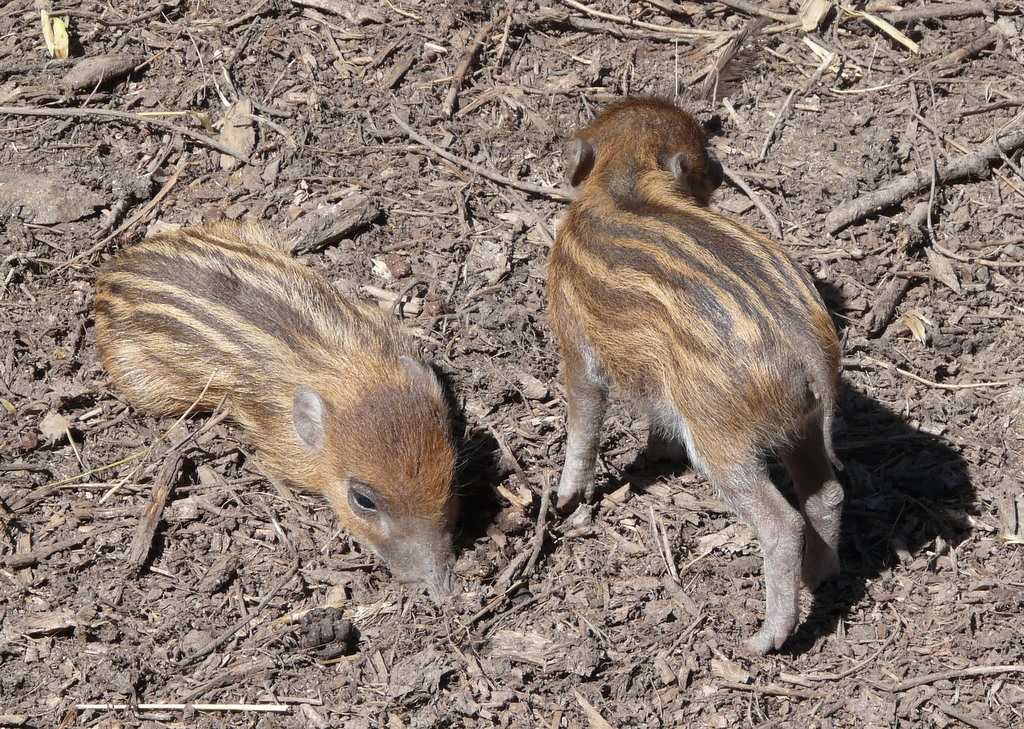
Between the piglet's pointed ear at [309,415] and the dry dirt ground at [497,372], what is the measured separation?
307 millimetres

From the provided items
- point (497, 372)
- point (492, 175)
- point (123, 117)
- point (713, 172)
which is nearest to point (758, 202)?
point (713, 172)

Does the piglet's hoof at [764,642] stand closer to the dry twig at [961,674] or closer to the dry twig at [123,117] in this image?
the dry twig at [961,674]

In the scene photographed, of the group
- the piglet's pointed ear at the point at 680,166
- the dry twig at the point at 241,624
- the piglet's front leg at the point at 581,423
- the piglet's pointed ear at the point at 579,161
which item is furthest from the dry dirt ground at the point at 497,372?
the piglet's pointed ear at the point at 680,166

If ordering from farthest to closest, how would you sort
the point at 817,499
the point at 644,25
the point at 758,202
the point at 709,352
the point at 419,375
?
the point at 644,25
the point at 758,202
the point at 419,375
the point at 817,499
the point at 709,352

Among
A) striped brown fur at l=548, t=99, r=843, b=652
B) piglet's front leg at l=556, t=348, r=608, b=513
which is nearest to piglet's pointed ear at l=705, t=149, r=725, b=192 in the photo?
striped brown fur at l=548, t=99, r=843, b=652

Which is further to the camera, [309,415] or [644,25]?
[644,25]

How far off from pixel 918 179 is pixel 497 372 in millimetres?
2749

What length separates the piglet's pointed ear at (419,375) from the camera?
481cm

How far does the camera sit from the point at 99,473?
4.87 metres

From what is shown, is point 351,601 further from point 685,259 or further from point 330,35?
point 330,35

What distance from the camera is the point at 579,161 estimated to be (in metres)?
5.02

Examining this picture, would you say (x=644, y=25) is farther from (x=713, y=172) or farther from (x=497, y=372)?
(x=497, y=372)

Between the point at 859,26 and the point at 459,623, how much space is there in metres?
4.74

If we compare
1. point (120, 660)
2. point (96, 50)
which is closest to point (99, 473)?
point (120, 660)
